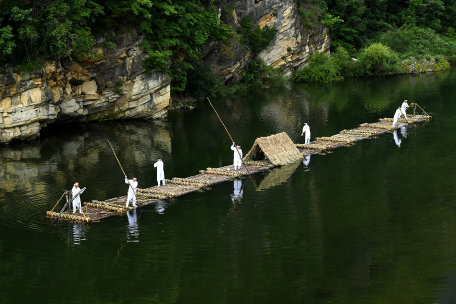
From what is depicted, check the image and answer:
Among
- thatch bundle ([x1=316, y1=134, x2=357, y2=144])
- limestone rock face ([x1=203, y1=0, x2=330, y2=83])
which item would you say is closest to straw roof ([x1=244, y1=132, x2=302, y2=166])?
thatch bundle ([x1=316, y1=134, x2=357, y2=144])

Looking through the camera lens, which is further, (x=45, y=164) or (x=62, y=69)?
(x=62, y=69)

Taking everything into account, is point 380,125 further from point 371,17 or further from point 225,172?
point 371,17

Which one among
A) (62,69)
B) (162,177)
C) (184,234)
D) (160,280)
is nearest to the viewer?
(160,280)

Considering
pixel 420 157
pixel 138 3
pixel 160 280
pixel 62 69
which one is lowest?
pixel 160 280

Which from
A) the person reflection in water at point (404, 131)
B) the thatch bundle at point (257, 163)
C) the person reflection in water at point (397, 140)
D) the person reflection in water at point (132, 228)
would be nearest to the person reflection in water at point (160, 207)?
the person reflection in water at point (132, 228)

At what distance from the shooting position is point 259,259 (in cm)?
2108

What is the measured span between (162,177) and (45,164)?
9725 mm

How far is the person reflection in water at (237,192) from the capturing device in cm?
2830

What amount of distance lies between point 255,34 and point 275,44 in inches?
170

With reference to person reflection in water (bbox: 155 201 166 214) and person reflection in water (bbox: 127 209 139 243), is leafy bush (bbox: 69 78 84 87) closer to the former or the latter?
person reflection in water (bbox: 155 201 166 214)

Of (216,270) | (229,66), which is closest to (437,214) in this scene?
(216,270)

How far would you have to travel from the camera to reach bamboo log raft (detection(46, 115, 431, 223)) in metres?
26.1

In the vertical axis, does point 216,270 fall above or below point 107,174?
below

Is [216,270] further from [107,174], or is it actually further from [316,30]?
[316,30]
